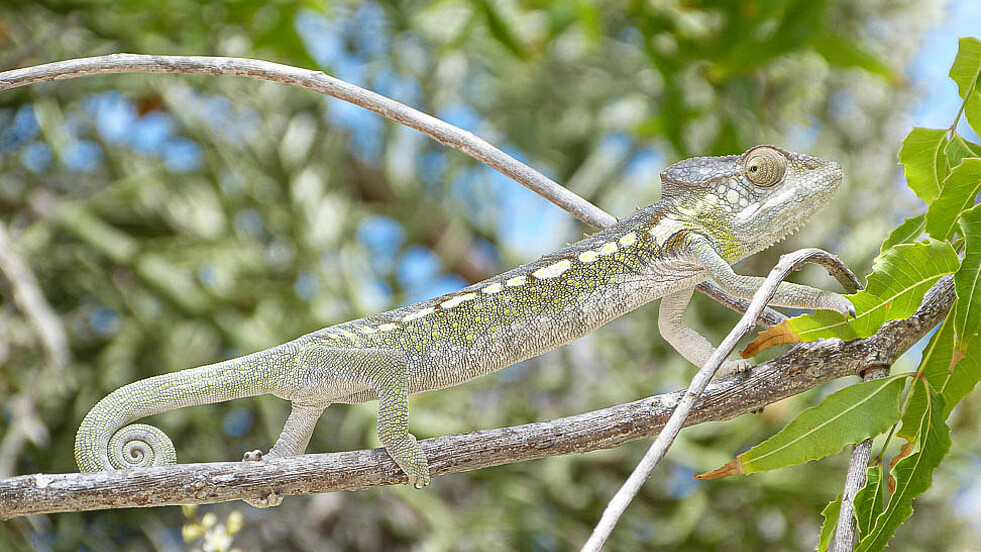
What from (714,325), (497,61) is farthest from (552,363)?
(497,61)

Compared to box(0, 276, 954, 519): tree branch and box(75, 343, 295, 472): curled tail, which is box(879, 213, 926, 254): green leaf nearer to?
box(0, 276, 954, 519): tree branch

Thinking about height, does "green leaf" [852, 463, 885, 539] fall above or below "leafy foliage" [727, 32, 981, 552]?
below

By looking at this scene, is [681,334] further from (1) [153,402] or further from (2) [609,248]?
(1) [153,402]

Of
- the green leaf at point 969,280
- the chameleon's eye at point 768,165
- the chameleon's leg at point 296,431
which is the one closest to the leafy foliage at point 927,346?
the green leaf at point 969,280

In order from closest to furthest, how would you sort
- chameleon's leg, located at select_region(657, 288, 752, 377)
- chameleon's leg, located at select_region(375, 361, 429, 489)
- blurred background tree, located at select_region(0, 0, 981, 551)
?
chameleon's leg, located at select_region(375, 361, 429, 489)
chameleon's leg, located at select_region(657, 288, 752, 377)
blurred background tree, located at select_region(0, 0, 981, 551)

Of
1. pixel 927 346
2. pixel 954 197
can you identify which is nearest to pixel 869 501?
pixel 927 346

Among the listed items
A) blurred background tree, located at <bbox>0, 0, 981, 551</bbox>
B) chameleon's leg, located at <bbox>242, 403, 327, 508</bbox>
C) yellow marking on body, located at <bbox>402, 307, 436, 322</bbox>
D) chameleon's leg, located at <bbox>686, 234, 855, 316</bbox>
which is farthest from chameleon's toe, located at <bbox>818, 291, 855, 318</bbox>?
blurred background tree, located at <bbox>0, 0, 981, 551</bbox>
